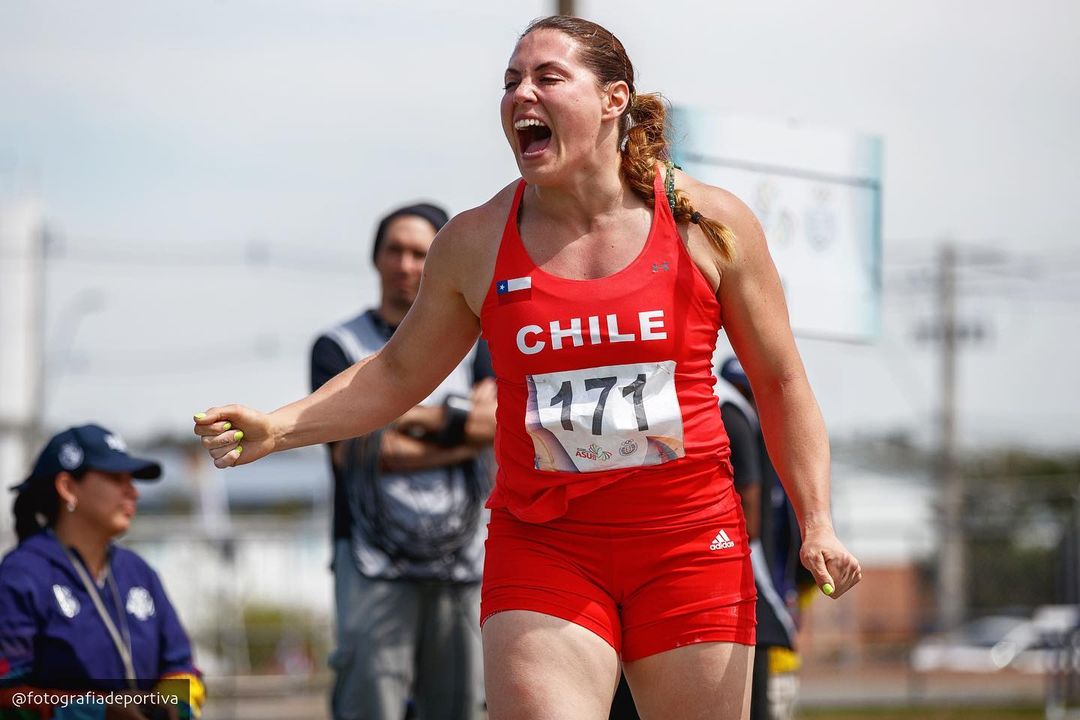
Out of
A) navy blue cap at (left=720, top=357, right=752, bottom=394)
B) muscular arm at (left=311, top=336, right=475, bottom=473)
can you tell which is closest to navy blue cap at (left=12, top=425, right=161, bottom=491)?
muscular arm at (left=311, top=336, right=475, bottom=473)

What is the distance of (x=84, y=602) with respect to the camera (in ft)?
16.1

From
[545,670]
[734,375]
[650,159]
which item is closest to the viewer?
[545,670]

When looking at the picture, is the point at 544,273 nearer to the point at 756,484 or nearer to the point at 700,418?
the point at 700,418

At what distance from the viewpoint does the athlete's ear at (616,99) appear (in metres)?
3.68

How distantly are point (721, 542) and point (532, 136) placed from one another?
113 cm

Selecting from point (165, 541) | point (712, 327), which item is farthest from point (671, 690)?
point (165, 541)

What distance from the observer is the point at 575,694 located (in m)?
3.38

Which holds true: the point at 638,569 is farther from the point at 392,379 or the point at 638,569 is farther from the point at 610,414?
the point at 392,379

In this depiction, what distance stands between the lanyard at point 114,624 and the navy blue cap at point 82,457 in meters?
0.31

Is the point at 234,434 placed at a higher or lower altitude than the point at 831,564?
higher

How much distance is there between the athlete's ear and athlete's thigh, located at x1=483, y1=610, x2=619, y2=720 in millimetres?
1282

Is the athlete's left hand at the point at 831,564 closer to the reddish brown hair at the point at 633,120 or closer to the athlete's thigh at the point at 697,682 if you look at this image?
the athlete's thigh at the point at 697,682

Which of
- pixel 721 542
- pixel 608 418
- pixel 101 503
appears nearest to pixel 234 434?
pixel 608 418

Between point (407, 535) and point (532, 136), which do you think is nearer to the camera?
point (532, 136)
